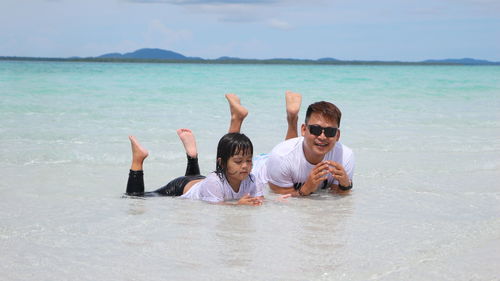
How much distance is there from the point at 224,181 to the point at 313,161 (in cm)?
80

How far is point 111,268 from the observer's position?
10.0ft

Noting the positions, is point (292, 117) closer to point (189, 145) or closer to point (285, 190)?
point (189, 145)

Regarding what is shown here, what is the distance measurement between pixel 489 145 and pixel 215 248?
563cm

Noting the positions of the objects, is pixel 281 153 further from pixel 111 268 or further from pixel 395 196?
pixel 111 268

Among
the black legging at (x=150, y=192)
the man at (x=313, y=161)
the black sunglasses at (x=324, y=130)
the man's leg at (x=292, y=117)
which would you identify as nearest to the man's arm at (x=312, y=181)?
the man at (x=313, y=161)

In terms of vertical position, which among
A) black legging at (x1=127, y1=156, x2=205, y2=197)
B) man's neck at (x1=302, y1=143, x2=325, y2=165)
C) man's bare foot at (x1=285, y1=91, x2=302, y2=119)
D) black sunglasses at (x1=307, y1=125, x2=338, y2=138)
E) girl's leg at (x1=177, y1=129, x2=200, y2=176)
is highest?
man's bare foot at (x1=285, y1=91, x2=302, y2=119)

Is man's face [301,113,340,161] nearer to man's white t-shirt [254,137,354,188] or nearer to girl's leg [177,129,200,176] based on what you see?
man's white t-shirt [254,137,354,188]

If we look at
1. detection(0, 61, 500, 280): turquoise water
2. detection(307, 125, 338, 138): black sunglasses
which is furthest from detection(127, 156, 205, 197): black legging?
detection(307, 125, 338, 138): black sunglasses

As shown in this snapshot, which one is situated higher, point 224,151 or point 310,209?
point 224,151

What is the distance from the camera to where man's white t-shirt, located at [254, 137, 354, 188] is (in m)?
5.07

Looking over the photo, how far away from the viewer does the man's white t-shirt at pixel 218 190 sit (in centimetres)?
474

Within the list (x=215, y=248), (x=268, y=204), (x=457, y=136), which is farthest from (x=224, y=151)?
(x=457, y=136)

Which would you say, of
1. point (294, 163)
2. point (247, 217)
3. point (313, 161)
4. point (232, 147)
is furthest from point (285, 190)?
point (247, 217)

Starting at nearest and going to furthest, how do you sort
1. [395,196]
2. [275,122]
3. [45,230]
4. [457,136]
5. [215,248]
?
[215,248]
[45,230]
[395,196]
[457,136]
[275,122]
